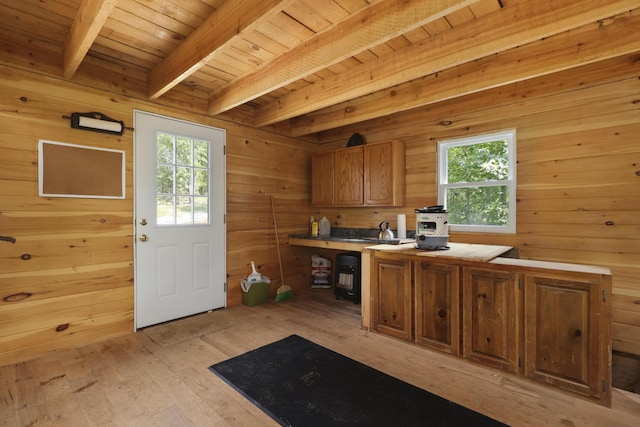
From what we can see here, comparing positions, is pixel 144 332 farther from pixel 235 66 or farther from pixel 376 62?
pixel 376 62

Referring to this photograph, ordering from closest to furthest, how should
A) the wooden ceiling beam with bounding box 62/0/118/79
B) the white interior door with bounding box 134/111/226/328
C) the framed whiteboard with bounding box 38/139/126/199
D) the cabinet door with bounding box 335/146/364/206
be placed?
the wooden ceiling beam with bounding box 62/0/118/79
the framed whiteboard with bounding box 38/139/126/199
the white interior door with bounding box 134/111/226/328
the cabinet door with bounding box 335/146/364/206

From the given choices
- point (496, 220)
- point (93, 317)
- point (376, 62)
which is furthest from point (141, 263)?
point (496, 220)

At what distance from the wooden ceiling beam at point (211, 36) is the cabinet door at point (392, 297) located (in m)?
2.18

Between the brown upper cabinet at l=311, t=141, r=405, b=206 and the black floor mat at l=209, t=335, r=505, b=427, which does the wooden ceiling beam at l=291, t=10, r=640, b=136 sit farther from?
the black floor mat at l=209, t=335, r=505, b=427

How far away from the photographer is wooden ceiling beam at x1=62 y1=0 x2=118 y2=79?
1725mm

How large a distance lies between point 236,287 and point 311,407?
7.31 ft

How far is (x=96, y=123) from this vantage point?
2656 mm

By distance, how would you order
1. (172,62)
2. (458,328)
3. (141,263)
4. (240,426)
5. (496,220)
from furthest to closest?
(496,220) < (141,263) < (172,62) < (458,328) < (240,426)

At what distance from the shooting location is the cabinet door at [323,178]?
173 inches

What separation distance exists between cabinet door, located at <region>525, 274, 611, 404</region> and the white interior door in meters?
3.17

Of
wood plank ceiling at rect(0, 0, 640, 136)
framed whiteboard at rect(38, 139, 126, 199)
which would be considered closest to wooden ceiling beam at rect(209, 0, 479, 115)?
wood plank ceiling at rect(0, 0, 640, 136)

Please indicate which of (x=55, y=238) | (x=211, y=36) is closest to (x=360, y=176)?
(x=211, y=36)

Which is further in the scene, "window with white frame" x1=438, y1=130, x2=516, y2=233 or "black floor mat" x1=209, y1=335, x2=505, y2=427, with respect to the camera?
"window with white frame" x1=438, y1=130, x2=516, y2=233

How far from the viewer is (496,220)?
129 inches
